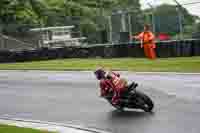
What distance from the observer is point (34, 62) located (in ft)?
105

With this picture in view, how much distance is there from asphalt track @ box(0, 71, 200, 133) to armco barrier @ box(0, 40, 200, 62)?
19.0 ft

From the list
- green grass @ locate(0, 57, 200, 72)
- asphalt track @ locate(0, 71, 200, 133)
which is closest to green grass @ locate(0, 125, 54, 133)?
asphalt track @ locate(0, 71, 200, 133)

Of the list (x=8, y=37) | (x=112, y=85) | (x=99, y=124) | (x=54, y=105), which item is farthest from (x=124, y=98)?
(x=8, y=37)

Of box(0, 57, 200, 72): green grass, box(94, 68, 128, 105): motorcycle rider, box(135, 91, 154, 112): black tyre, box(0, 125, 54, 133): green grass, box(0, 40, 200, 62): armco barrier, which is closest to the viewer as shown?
box(0, 125, 54, 133): green grass

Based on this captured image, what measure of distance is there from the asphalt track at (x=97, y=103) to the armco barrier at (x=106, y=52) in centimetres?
578

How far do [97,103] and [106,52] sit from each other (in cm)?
1538

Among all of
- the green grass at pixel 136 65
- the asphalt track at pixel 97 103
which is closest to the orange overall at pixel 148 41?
the green grass at pixel 136 65

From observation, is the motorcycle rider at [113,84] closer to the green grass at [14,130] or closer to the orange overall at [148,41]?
the green grass at [14,130]

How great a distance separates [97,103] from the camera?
15344 millimetres

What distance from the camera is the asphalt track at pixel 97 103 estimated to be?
12.1 meters

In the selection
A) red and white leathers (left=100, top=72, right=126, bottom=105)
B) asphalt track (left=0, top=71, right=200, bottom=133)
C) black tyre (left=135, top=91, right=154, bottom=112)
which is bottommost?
asphalt track (left=0, top=71, right=200, bottom=133)

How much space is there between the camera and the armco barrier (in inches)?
1051

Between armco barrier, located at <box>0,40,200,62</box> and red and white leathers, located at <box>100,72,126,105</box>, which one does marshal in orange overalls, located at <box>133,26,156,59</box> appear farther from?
red and white leathers, located at <box>100,72,126,105</box>

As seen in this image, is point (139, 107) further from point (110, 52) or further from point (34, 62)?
point (34, 62)
